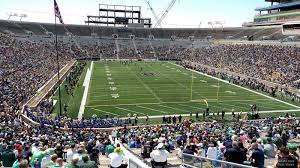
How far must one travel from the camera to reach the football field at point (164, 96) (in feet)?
104

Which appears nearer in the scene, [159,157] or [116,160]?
[116,160]

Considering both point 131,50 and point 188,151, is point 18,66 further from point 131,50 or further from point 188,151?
point 131,50

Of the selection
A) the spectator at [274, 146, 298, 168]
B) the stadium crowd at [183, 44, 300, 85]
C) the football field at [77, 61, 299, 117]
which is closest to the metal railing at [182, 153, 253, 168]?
the spectator at [274, 146, 298, 168]

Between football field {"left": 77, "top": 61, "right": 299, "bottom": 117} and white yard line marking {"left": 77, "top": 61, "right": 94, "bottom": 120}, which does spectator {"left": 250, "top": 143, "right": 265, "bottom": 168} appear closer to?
white yard line marking {"left": 77, "top": 61, "right": 94, "bottom": 120}

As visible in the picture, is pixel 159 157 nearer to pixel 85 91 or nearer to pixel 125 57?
pixel 85 91

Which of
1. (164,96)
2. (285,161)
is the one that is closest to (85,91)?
(164,96)

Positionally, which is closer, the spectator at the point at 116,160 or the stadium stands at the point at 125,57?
the spectator at the point at 116,160

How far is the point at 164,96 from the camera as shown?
122 feet

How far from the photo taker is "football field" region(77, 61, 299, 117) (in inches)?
1248

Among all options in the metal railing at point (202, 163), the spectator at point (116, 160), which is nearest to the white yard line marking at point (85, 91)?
the spectator at point (116, 160)

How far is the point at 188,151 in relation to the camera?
31.0 feet

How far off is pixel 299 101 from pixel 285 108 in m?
4.31

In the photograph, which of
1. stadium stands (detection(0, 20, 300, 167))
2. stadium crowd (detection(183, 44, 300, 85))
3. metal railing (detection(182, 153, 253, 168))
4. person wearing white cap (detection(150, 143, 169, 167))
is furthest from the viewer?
stadium crowd (detection(183, 44, 300, 85))

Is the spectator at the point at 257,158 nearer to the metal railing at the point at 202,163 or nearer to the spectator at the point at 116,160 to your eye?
the metal railing at the point at 202,163
